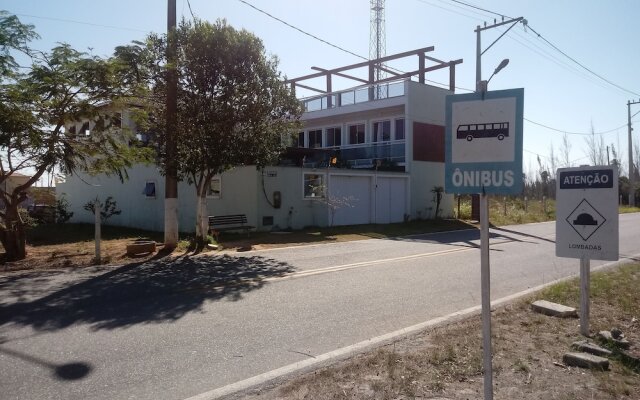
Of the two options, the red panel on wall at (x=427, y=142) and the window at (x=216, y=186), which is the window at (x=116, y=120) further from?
the red panel on wall at (x=427, y=142)

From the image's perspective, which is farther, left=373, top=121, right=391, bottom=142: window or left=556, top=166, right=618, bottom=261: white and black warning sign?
left=373, top=121, right=391, bottom=142: window

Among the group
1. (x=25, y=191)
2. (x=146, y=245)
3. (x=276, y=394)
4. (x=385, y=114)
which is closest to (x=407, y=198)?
(x=385, y=114)

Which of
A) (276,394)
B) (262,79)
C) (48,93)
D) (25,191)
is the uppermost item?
(262,79)

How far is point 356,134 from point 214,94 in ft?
58.0

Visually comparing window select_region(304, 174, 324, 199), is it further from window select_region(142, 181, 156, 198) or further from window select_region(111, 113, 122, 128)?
window select_region(111, 113, 122, 128)

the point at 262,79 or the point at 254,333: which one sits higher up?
the point at 262,79

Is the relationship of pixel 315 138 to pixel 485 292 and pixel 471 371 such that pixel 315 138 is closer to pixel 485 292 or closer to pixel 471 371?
pixel 471 371

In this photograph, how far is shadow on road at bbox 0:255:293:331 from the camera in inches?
274

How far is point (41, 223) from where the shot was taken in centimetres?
2323

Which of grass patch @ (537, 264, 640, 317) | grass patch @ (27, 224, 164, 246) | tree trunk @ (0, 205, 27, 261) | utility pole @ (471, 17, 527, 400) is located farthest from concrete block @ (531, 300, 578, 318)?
grass patch @ (27, 224, 164, 246)

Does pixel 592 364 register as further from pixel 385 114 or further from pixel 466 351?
pixel 385 114

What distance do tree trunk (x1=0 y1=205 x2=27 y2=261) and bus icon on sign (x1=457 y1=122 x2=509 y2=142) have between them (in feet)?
38.2

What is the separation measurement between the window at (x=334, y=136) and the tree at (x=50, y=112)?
20.4m

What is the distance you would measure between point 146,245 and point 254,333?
7850mm
